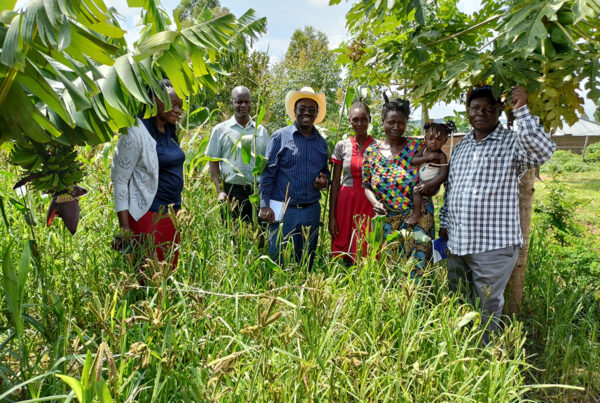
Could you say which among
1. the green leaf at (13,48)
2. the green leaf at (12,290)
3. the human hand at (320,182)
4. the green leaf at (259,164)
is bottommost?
the green leaf at (12,290)

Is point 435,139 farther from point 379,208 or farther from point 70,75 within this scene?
point 70,75

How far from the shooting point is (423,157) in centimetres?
289

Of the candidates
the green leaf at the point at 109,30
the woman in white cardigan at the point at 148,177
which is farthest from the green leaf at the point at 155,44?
the woman in white cardigan at the point at 148,177

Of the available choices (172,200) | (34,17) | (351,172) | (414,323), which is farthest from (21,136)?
(351,172)

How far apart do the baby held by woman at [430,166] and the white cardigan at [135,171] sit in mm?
1781

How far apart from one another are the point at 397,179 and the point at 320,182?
61cm

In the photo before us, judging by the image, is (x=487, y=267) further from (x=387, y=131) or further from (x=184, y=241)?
(x=184, y=241)

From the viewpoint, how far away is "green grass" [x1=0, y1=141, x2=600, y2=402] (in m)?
1.28

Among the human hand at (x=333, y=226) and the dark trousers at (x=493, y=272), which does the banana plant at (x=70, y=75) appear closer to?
the human hand at (x=333, y=226)

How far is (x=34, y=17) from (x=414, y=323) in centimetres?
183

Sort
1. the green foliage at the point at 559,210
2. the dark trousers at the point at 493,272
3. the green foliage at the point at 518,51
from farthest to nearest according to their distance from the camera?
the green foliage at the point at 559,210, the dark trousers at the point at 493,272, the green foliage at the point at 518,51

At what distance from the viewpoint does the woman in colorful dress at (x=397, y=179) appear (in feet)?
9.68

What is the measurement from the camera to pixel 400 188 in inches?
117

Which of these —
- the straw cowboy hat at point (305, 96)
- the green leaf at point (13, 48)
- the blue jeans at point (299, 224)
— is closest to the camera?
the green leaf at point (13, 48)
